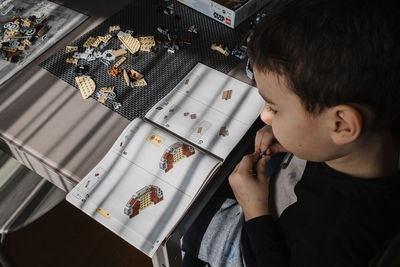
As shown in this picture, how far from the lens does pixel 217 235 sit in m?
0.86

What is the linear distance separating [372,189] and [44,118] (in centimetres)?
78

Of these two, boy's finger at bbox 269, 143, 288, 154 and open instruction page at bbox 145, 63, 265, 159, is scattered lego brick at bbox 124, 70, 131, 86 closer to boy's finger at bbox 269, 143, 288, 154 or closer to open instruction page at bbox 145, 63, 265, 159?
open instruction page at bbox 145, 63, 265, 159

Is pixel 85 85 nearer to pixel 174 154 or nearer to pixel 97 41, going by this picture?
pixel 97 41

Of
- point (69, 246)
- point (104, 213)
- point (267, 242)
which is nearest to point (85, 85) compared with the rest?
point (104, 213)

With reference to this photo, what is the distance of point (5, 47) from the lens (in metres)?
1.02

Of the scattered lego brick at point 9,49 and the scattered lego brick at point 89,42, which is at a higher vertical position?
the scattered lego brick at point 89,42

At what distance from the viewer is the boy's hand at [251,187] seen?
74 centimetres

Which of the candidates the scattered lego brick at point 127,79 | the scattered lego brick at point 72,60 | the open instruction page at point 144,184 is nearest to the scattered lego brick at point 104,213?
the open instruction page at point 144,184

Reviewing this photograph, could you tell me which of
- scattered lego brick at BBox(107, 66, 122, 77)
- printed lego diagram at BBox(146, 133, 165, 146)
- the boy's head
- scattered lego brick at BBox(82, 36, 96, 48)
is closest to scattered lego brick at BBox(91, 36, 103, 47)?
scattered lego brick at BBox(82, 36, 96, 48)

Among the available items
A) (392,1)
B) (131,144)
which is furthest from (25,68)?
(392,1)

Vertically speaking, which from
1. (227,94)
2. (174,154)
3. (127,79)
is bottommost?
(174,154)

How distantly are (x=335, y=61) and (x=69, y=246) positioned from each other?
131cm

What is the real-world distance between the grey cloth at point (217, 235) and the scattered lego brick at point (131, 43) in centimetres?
52

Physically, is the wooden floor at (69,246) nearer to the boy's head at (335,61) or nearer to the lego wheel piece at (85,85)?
the lego wheel piece at (85,85)
